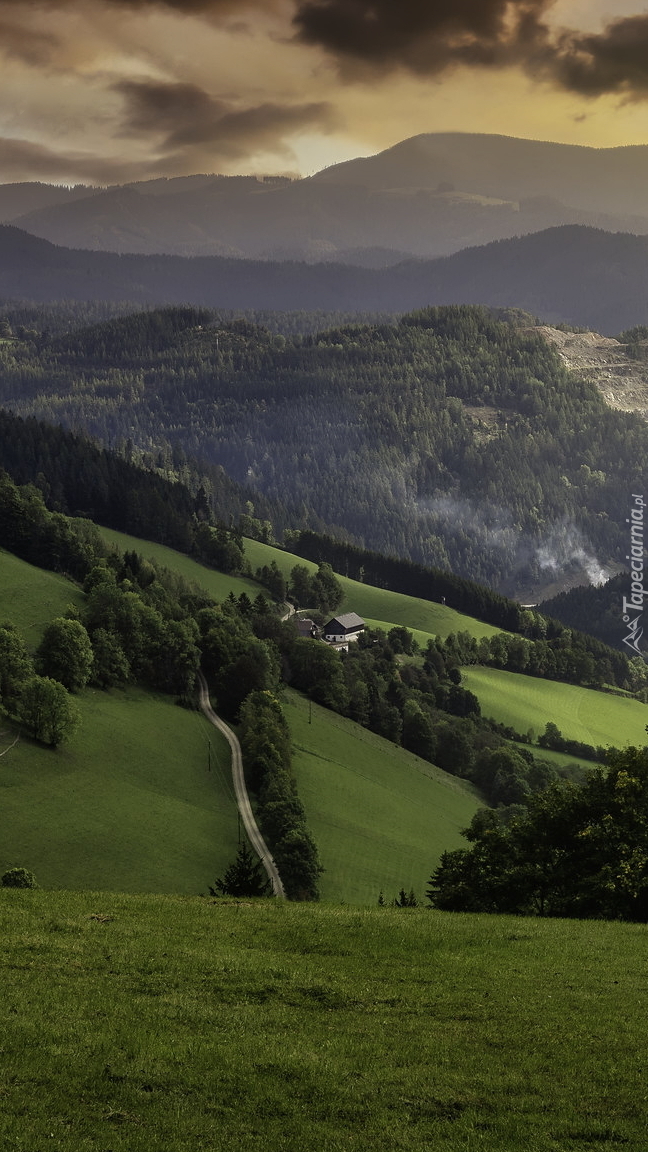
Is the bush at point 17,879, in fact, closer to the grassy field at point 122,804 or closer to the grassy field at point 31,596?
the grassy field at point 122,804

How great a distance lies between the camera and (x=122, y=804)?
9638 centimetres

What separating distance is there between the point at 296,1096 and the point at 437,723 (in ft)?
489

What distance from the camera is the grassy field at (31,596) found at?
13425cm

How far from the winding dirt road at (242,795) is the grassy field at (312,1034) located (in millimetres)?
42330

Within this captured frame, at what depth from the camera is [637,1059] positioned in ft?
89.3

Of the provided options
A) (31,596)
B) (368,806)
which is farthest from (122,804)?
(31,596)

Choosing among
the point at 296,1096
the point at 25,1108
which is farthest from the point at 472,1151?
the point at 25,1108

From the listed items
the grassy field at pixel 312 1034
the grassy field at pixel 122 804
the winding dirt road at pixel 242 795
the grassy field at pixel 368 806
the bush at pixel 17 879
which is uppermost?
the grassy field at pixel 312 1034

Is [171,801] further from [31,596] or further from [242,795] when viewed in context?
[31,596]

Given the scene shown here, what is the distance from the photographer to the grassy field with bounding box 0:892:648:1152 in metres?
23.1

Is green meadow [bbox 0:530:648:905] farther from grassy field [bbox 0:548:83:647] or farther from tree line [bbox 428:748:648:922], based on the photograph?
tree line [bbox 428:748:648:922]

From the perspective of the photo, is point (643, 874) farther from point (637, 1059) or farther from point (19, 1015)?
point (19, 1015)

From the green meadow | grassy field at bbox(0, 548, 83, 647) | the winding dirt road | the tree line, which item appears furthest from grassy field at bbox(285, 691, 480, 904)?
the tree line

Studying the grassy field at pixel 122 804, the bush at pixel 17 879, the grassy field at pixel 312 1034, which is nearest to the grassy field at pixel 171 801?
the grassy field at pixel 122 804
